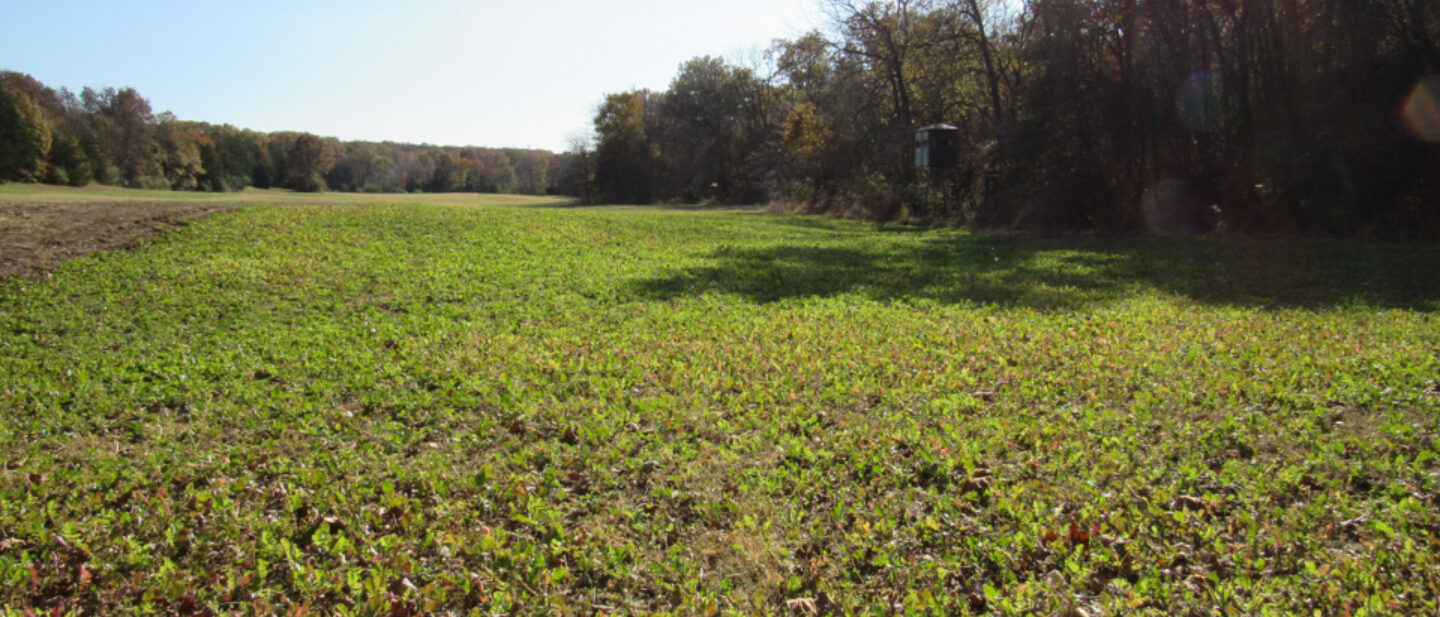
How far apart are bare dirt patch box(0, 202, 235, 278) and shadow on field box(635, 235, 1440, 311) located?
24.4 feet

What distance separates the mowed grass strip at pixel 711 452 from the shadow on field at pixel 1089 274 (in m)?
0.25

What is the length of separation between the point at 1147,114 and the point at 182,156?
1816 inches

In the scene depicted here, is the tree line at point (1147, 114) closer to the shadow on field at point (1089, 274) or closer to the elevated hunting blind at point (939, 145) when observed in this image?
the elevated hunting blind at point (939, 145)

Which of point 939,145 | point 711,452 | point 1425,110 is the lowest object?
point 711,452

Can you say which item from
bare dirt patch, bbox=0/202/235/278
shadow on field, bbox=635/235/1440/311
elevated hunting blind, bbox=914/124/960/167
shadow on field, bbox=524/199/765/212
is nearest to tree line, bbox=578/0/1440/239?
elevated hunting blind, bbox=914/124/960/167

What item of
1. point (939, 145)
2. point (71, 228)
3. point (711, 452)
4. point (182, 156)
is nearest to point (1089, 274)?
point (711, 452)

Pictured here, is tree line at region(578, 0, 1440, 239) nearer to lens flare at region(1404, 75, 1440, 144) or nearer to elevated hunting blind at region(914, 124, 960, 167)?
lens flare at region(1404, 75, 1440, 144)

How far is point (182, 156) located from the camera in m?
42.3

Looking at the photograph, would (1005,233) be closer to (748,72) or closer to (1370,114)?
(1370,114)

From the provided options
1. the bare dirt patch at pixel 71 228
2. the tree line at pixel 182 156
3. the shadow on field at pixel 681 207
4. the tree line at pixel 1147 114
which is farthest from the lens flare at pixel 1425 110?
the tree line at pixel 182 156

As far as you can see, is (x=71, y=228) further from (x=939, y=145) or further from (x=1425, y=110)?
(x=1425, y=110)

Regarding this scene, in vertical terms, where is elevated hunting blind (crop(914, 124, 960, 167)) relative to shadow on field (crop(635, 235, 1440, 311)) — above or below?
above

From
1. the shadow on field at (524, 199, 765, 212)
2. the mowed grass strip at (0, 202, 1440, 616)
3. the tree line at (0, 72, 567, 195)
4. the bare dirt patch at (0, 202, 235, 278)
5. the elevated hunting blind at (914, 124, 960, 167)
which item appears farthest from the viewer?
the shadow on field at (524, 199, 765, 212)

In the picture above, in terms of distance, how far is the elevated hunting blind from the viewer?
72.8 ft
